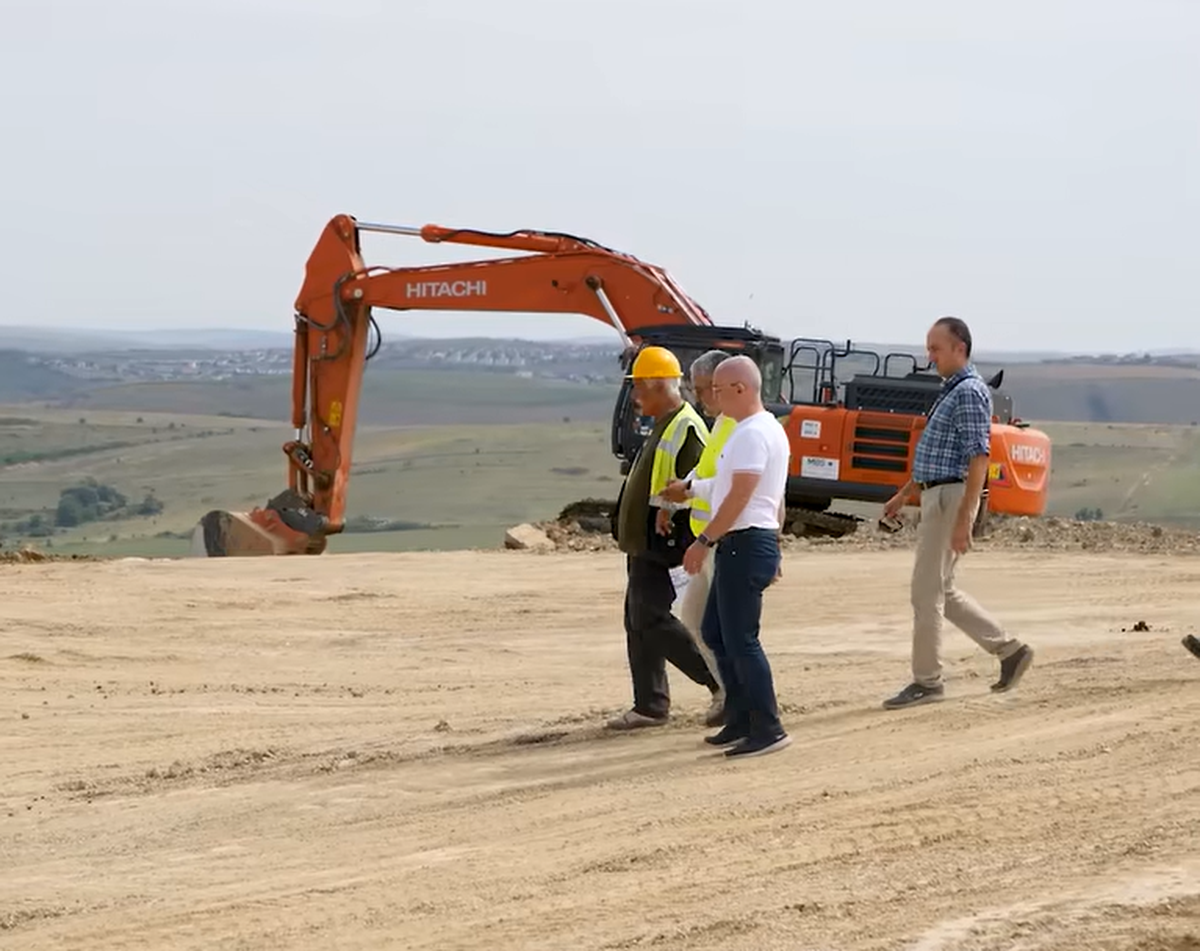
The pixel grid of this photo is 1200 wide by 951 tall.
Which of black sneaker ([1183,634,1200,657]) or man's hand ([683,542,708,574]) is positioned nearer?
man's hand ([683,542,708,574])

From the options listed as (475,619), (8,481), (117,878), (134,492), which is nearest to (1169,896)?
(117,878)

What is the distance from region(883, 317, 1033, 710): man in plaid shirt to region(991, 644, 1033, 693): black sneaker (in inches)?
10.8

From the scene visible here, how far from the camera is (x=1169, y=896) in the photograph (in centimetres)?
657

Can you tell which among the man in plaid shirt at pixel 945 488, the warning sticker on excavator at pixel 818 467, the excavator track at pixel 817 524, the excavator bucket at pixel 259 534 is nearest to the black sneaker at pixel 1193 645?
the man in plaid shirt at pixel 945 488

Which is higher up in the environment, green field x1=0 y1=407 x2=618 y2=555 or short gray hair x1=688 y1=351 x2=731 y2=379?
short gray hair x1=688 y1=351 x2=731 y2=379

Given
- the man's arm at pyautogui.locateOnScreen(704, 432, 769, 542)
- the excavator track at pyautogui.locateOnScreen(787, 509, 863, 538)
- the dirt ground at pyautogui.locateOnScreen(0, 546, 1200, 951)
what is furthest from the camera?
the excavator track at pyautogui.locateOnScreen(787, 509, 863, 538)

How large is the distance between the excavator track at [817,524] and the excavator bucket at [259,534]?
5.21 metres

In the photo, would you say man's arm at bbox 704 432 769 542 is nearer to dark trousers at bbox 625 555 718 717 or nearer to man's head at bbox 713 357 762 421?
man's head at bbox 713 357 762 421

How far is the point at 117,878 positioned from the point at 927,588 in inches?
173

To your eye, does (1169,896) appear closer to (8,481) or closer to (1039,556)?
(1039,556)

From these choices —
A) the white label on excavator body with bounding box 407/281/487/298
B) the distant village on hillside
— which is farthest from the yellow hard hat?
the distant village on hillside

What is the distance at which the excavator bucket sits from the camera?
70.9 ft

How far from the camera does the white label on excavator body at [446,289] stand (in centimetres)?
2241

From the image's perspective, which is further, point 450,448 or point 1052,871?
point 450,448
